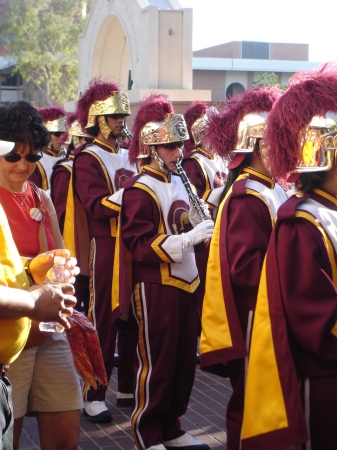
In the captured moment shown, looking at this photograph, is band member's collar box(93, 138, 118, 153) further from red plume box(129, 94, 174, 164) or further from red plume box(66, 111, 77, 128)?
red plume box(66, 111, 77, 128)

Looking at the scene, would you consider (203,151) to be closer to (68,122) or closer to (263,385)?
(68,122)

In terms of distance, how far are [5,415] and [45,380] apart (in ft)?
2.30

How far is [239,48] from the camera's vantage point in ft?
182

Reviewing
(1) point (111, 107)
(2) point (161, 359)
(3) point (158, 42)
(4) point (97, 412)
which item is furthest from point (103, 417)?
(3) point (158, 42)

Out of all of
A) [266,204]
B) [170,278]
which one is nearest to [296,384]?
[266,204]

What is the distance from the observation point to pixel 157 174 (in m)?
4.75

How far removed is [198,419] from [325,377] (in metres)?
2.35

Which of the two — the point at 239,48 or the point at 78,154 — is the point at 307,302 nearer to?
the point at 78,154

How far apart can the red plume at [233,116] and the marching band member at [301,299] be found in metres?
1.17

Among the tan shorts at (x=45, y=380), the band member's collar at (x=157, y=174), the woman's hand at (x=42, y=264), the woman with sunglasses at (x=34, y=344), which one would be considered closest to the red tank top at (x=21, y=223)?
the woman with sunglasses at (x=34, y=344)

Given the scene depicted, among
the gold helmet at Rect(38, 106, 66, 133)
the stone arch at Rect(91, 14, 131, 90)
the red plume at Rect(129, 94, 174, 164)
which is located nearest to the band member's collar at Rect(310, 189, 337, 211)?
the red plume at Rect(129, 94, 174, 164)

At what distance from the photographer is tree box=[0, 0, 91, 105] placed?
116ft

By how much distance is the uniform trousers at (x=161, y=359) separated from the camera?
4.48 meters

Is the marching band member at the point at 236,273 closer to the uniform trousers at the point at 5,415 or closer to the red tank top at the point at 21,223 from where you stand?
the red tank top at the point at 21,223
